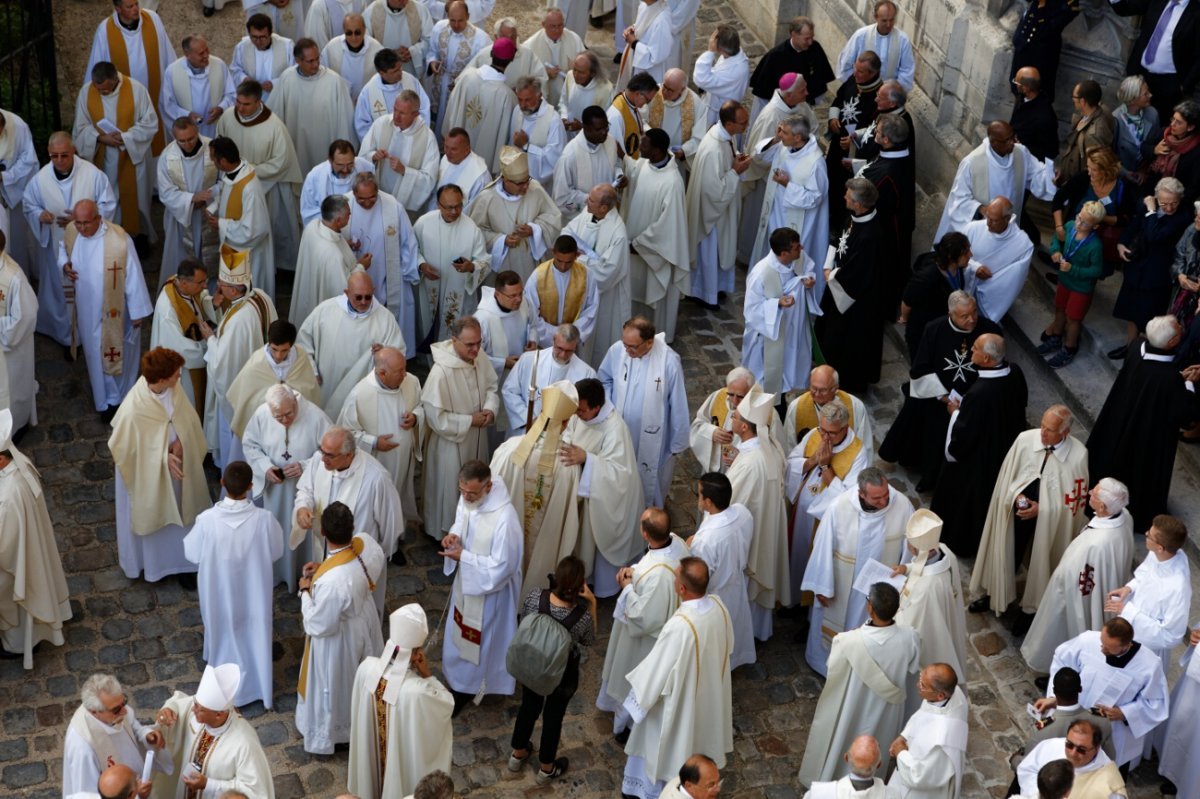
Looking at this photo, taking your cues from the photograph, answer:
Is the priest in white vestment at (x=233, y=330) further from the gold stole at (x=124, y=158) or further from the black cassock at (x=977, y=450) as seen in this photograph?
the black cassock at (x=977, y=450)

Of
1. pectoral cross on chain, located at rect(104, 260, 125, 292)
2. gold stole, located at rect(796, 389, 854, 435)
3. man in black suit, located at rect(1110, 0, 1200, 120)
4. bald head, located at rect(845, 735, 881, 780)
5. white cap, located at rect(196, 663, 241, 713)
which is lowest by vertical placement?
bald head, located at rect(845, 735, 881, 780)

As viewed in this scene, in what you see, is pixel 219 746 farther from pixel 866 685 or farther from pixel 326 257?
pixel 326 257

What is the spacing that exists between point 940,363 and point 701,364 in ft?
8.21

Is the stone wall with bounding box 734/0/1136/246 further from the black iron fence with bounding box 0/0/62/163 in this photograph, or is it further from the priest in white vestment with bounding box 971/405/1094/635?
the black iron fence with bounding box 0/0/62/163

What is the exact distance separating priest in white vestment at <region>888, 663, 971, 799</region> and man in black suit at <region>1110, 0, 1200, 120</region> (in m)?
5.98

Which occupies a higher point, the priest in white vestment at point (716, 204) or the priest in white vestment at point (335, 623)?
the priest in white vestment at point (716, 204)

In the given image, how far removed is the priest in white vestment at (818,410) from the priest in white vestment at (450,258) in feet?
9.38

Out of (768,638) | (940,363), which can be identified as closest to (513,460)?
(768,638)

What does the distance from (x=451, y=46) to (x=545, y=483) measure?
5661mm

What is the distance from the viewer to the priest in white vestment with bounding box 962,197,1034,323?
43.9ft

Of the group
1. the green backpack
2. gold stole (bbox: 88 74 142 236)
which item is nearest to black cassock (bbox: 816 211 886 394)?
the green backpack

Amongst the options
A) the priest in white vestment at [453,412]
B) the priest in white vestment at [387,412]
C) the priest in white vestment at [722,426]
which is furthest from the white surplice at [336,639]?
the priest in white vestment at [722,426]

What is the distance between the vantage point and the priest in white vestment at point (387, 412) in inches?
461

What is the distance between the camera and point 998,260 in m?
13.5
